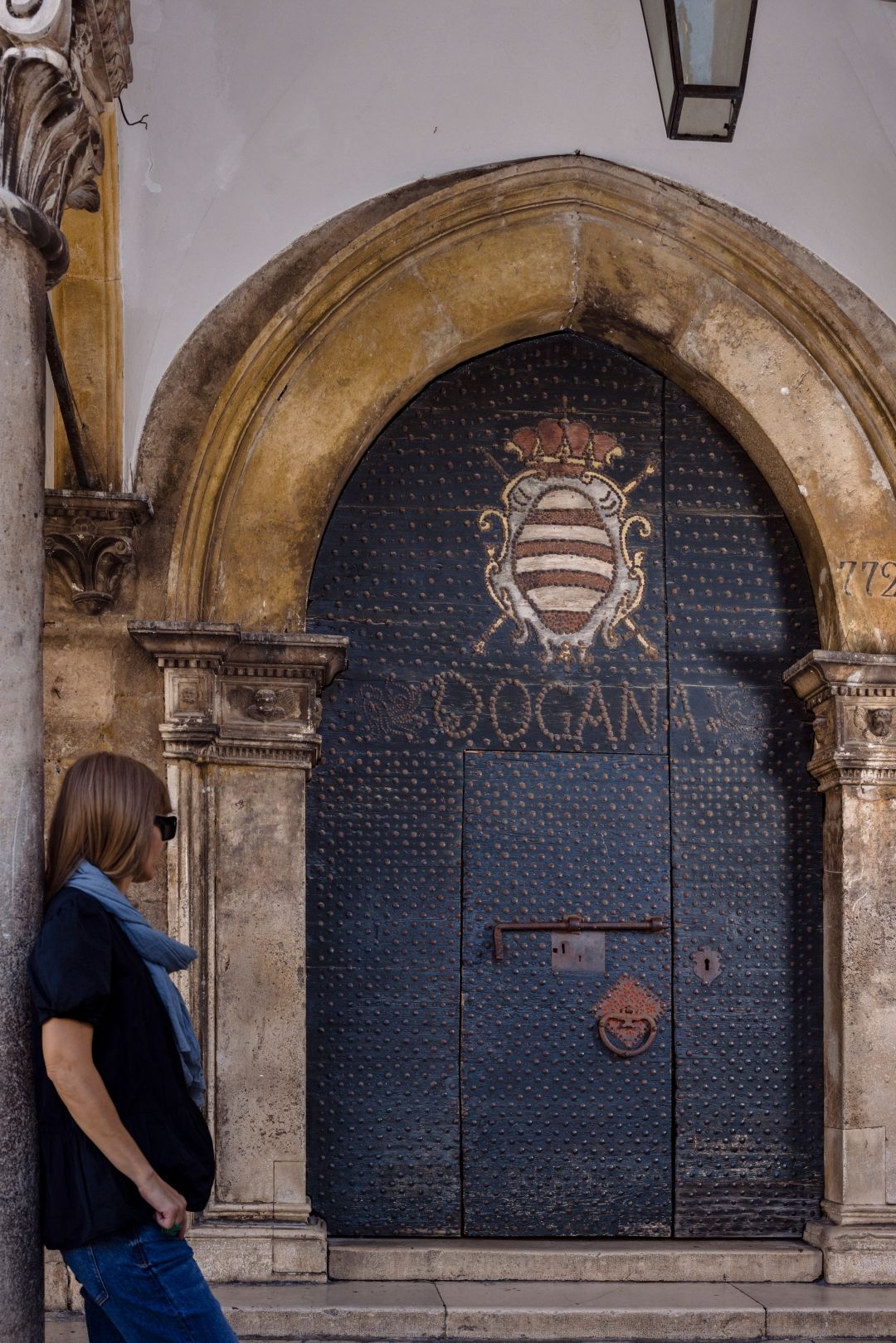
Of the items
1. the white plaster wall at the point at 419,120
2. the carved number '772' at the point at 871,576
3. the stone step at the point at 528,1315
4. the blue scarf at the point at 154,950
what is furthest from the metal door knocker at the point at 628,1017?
the blue scarf at the point at 154,950

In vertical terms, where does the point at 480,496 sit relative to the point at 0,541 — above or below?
above

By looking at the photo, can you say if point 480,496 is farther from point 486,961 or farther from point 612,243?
point 486,961

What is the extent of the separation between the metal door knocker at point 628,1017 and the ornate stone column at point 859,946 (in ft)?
2.08

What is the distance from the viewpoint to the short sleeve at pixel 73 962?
2988mm

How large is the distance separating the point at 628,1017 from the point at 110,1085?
3.25m

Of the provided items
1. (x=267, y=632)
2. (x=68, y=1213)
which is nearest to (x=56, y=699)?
(x=267, y=632)

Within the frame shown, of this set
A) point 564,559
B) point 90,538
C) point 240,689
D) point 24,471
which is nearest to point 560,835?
point 564,559

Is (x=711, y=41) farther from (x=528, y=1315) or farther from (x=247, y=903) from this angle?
(x=528, y=1315)

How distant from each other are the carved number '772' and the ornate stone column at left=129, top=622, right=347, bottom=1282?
6.14 ft

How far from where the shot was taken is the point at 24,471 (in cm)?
372

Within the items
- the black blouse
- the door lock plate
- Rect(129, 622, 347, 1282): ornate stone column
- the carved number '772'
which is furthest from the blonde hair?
the carved number '772'

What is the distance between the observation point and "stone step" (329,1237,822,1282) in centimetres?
566

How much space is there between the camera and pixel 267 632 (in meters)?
5.78

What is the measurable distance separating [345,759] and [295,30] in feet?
8.55
